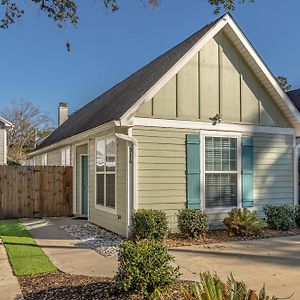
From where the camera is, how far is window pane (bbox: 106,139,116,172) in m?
9.68

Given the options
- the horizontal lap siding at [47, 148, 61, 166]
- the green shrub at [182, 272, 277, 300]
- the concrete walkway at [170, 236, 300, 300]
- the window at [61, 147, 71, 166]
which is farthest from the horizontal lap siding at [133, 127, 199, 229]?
the horizontal lap siding at [47, 148, 61, 166]

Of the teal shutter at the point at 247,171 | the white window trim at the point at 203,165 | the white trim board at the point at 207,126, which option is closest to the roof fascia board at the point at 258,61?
the white trim board at the point at 207,126

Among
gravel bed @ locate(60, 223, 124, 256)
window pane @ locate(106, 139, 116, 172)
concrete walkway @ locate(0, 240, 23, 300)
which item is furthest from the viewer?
window pane @ locate(106, 139, 116, 172)

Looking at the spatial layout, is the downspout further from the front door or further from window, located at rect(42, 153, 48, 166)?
window, located at rect(42, 153, 48, 166)

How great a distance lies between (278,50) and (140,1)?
13.1 meters

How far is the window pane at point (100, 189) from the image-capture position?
10.6 metres

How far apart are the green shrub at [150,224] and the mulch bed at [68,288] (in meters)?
2.49

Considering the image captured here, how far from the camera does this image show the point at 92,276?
5.77 metres

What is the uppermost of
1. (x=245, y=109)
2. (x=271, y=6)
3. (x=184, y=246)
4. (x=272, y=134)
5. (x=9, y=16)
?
(x=271, y=6)

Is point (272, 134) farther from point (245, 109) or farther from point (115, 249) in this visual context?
point (115, 249)

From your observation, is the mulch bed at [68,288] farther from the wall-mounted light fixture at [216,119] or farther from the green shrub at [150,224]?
the wall-mounted light fixture at [216,119]

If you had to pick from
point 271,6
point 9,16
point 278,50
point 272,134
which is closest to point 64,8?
point 9,16

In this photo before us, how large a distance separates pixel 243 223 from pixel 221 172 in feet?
4.94

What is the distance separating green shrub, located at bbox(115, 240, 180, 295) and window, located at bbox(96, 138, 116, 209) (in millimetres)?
5060
